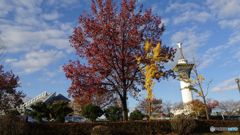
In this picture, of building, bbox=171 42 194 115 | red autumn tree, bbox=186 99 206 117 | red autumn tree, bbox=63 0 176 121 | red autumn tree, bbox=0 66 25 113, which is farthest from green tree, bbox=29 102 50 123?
building, bbox=171 42 194 115

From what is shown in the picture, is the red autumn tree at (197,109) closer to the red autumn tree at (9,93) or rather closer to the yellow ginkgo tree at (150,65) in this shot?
the yellow ginkgo tree at (150,65)

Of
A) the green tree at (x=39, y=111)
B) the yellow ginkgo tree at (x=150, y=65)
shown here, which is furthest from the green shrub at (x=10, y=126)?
the green tree at (x=39, y=111)

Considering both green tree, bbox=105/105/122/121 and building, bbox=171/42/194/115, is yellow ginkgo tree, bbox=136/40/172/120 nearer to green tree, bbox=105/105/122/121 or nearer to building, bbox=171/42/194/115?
green tree, bbox=105/105/122/121

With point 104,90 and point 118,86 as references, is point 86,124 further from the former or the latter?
point 118,86

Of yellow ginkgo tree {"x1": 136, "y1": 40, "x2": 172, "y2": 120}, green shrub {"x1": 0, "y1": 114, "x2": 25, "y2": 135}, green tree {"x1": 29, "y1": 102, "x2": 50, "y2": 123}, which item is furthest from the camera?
green tree {"x1": 29, "y1": 102, "x2": 50, "y2": 123}

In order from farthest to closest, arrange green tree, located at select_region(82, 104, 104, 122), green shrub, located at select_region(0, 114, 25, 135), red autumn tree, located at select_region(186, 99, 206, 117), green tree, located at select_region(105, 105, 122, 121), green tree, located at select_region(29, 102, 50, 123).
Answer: red autumn tree, located at select_region(186, 99, 206, 117) < green tree, located at select_region(105, 105, 122, 121) < green tree, located at select_region(29, 102, 50, 123) < green tree, located at select_region(82, 104, 104, 122) < green shrub, located at select_region(0, 114, 25, 135)

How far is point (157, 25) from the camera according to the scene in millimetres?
14844

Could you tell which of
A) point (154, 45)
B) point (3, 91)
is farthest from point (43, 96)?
point (154, 45)

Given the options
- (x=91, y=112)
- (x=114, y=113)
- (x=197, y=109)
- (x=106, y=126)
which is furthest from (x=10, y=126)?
(x=197, y=109)

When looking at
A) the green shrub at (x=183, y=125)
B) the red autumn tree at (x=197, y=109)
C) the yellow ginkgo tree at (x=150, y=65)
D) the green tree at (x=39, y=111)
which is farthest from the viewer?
the red autumn tree at (x=197, y=109)

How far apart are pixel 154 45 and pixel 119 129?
7537 millimetres

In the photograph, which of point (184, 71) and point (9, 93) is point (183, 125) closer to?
point (9, 93)

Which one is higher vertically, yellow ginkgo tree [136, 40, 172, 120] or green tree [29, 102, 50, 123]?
yellow ginkgo tree [136, 40, 172, 120]

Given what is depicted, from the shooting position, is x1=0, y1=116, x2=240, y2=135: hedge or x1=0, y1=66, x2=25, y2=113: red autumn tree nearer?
x1=0, y1=116, x2=240, y2=135: hedge
